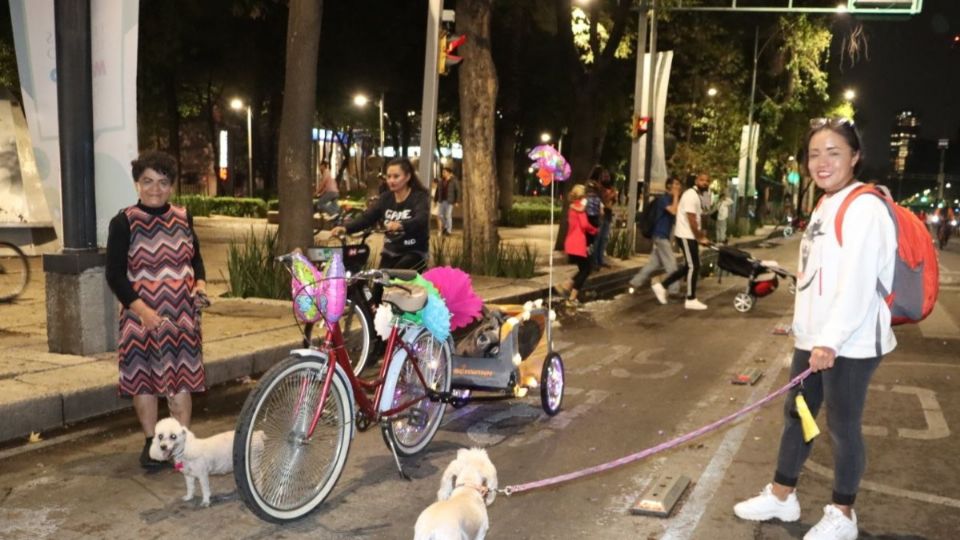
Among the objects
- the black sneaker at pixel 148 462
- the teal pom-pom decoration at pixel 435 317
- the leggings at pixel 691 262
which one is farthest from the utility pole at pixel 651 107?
the black sneaker at pixel 148 462

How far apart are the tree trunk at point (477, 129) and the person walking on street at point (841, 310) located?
34.4ft

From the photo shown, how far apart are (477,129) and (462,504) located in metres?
11.6

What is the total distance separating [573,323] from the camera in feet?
37.8

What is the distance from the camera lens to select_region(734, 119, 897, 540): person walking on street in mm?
3986

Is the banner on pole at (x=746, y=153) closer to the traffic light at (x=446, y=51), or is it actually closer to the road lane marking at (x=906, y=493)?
the traffic light at (x=446, y=51)

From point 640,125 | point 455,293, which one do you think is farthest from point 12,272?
point 640,125

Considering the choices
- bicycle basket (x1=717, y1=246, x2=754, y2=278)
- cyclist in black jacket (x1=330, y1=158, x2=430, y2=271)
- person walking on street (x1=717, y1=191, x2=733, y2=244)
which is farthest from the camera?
person walking on street (x1=717, y1=191, x2=733, y2=244)

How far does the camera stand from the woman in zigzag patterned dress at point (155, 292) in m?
4.94

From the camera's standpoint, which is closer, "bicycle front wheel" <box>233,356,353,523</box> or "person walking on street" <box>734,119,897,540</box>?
"person walking on street" <box>734,119,897,540</box>

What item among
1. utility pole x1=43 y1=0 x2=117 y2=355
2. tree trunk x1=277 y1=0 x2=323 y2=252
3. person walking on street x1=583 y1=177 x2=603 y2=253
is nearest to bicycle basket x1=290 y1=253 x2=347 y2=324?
utility pole x1=43 y1=0 x2=117 y2=355

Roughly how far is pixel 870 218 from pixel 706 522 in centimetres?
178

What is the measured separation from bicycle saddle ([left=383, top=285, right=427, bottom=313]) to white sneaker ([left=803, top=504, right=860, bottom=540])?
2.38 metres

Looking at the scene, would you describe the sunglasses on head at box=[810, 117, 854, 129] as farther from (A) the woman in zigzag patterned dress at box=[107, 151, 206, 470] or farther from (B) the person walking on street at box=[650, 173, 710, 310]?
(B) the person walking on street at box=[650, 173, 710, 310]

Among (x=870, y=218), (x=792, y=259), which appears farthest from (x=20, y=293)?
(x=792, y=259)
